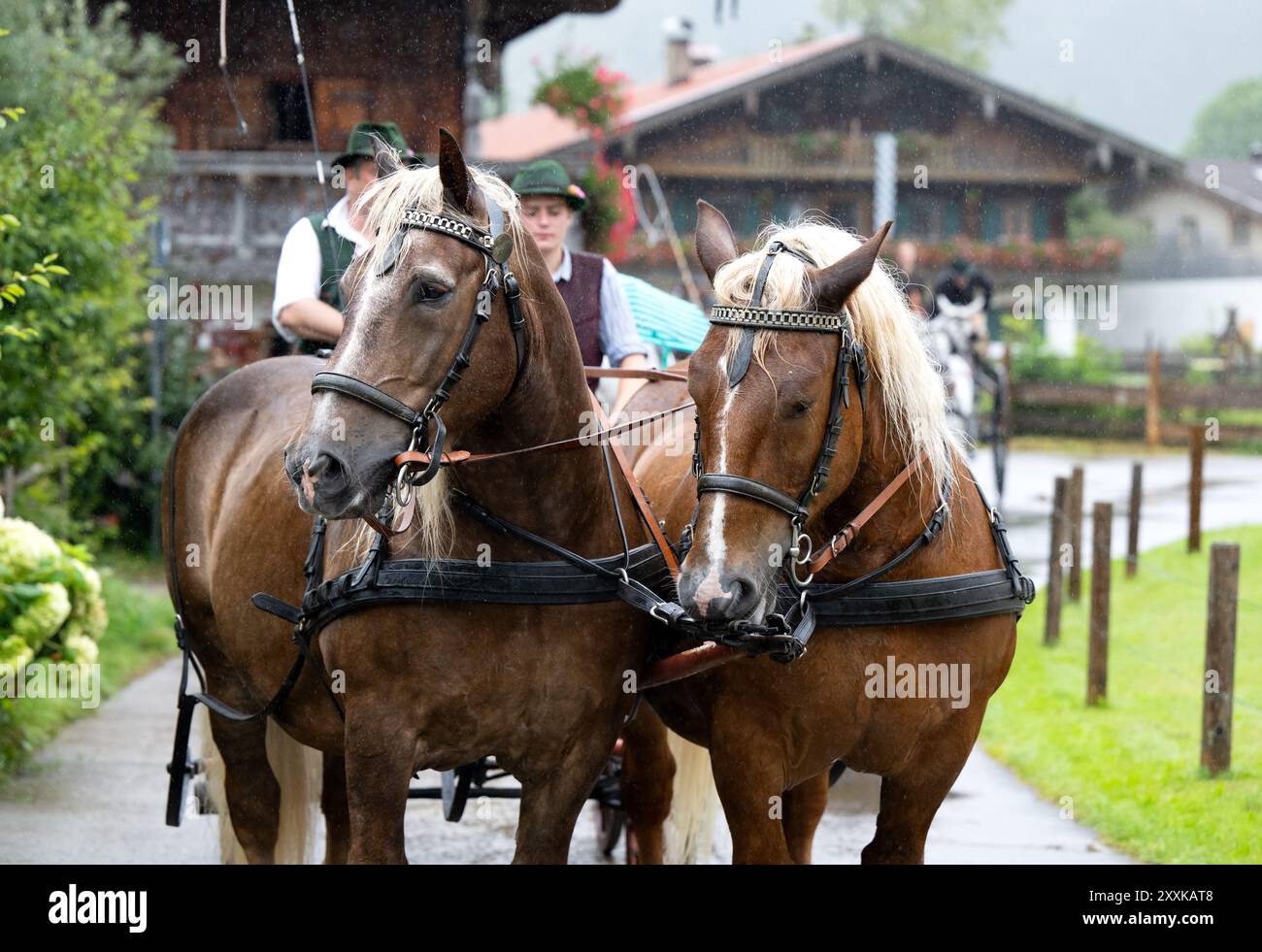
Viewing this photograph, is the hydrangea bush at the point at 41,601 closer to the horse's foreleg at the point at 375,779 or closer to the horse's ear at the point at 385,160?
the horse's foreleg at the point at 375,779

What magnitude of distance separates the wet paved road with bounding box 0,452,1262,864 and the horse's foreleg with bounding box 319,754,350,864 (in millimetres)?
859

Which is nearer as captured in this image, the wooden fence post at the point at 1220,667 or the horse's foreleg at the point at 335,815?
the horse's foreleg at the point at 335,815

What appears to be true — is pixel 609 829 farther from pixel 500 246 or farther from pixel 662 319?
pixel 500 246

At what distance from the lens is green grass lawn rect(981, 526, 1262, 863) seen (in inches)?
213

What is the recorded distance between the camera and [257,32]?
15086mm

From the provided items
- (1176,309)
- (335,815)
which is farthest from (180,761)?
(1176,309)

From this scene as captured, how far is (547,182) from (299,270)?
3.54 ft

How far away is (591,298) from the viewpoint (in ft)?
16.1

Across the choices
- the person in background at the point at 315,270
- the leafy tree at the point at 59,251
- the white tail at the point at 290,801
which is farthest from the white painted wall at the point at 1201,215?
the white tail at the point at 290,801

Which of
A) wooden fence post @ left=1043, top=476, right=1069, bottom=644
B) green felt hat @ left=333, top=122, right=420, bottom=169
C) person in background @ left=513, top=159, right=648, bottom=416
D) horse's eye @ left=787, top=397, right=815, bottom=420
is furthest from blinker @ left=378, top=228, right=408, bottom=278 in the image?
wooden fence post @ left=1043, top=476, right=1069, bottom=644

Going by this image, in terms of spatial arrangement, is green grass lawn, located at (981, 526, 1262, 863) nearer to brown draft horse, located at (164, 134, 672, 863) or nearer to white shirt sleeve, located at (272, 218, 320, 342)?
brown draft horse, located at (164, 134, 672, 863)

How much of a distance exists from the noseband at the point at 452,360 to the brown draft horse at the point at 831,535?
45 centimetres

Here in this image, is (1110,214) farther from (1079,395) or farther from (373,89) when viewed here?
(373,89)

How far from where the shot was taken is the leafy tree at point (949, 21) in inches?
1966
